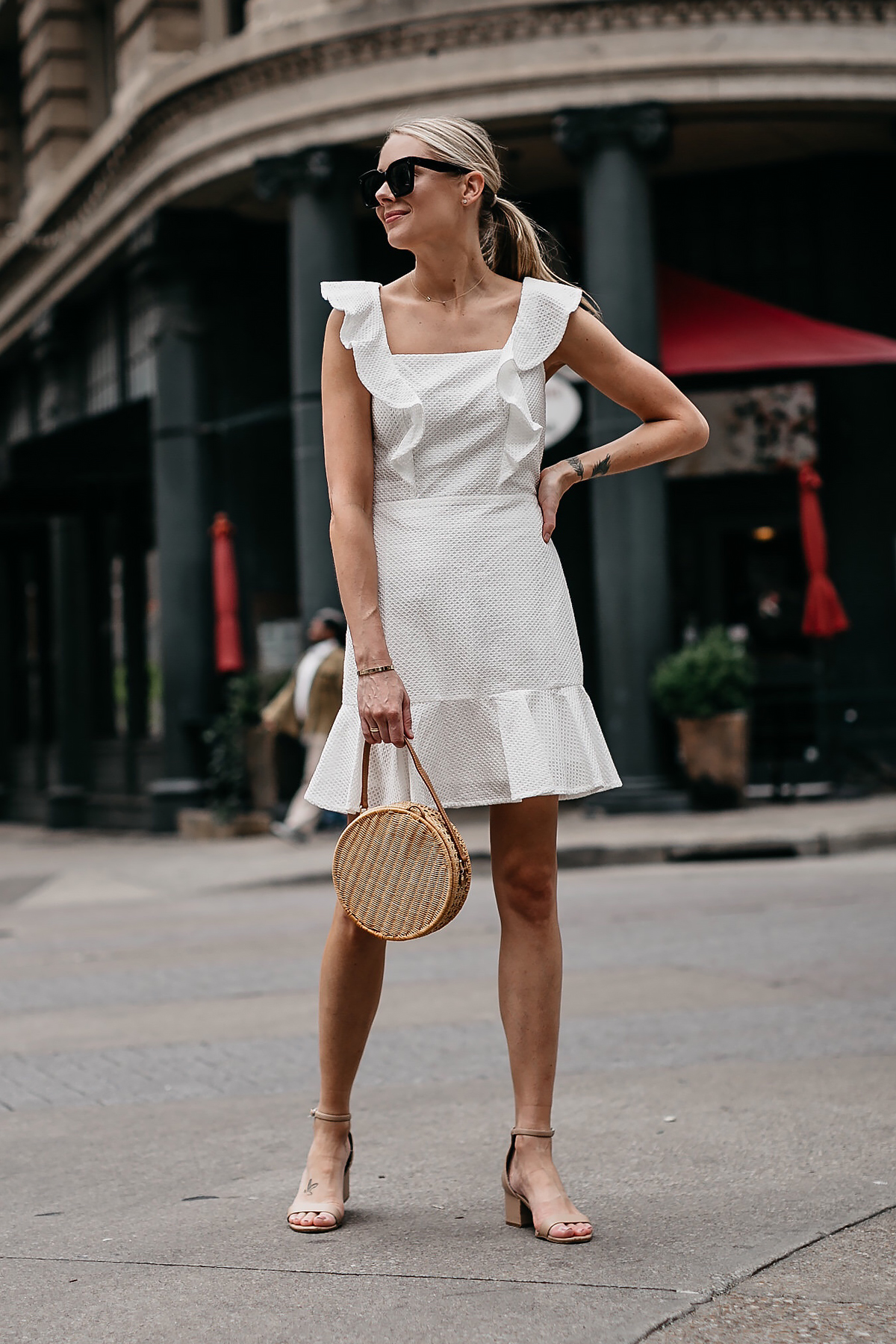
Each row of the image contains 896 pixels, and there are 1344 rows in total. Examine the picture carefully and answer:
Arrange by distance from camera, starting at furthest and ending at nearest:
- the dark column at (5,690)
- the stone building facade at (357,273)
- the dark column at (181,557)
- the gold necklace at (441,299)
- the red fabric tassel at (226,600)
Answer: the dark column at (5,690), the dark column at (181,557), the red fabric tassel at (226,600), the stone building facade at (357,273), the gold necklace at (441,299)

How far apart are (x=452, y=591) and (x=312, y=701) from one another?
1005 centimetres

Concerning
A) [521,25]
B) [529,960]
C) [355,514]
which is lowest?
[529,960]

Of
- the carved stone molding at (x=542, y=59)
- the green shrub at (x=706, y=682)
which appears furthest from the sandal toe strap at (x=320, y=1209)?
the carved stone molding at (x=542, y=59)

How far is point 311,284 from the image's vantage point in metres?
14.8

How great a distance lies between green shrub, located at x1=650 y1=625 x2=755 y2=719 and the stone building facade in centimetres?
44

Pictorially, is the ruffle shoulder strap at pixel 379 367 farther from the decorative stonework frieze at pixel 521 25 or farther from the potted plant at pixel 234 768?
the potted plant at pixel 234 768

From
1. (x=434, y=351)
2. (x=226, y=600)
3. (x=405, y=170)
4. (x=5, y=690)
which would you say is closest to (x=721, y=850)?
(x=226, y=600)

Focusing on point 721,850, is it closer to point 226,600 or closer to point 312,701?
point 312,701

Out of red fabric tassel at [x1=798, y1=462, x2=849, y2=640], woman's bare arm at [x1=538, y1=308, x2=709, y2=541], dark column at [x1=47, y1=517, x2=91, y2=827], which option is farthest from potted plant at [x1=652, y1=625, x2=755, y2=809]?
woman's bare arm at [x1=538, y1=308, x2=709, y2=541]

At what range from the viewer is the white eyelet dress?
3246 mm

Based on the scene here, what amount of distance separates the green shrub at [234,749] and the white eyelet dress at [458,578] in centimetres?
1181

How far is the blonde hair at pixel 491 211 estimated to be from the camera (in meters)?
3.28

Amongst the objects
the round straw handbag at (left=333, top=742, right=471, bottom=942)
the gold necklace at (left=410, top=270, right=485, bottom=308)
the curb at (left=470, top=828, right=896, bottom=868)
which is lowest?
the curb at (left=470, top=828, right=896, bottom=868)

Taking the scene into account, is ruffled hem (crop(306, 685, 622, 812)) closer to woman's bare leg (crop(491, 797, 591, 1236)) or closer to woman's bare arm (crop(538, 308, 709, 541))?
woman's bare leg (crop(491, 797, 591, 1236))
